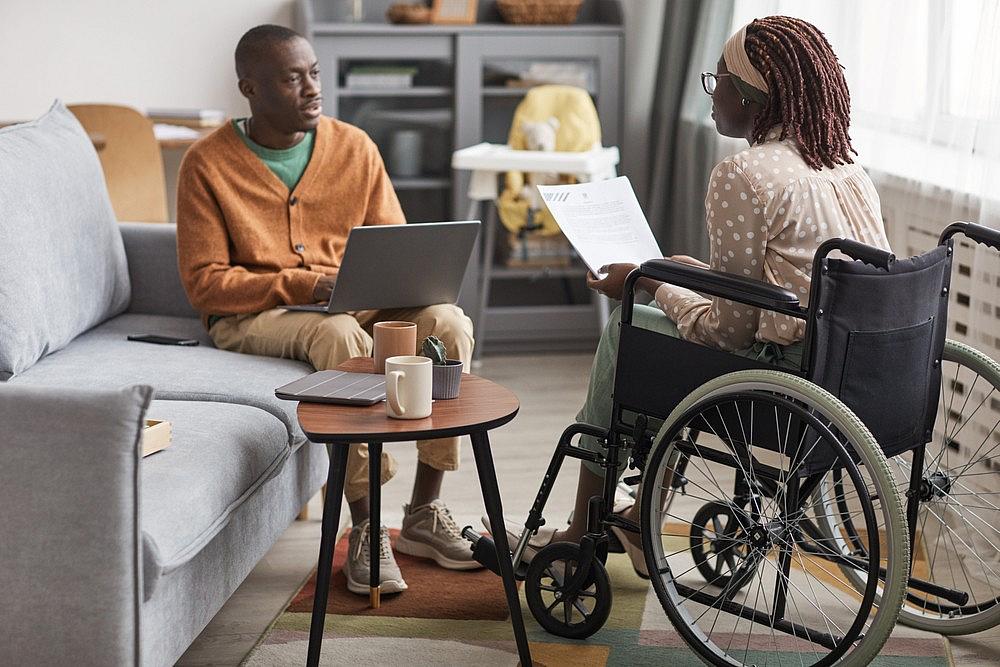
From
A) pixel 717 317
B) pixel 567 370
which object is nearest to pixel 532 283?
pixel 567 370

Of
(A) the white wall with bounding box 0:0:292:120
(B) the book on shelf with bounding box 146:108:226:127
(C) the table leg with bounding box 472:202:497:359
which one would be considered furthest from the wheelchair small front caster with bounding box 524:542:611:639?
(A) the white wall with bounding box 0:0:292:120

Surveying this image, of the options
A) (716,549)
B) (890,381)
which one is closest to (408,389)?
(890,381)

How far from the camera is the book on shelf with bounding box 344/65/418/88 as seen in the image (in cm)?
397

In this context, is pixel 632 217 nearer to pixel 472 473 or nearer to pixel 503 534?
pixel 503 534

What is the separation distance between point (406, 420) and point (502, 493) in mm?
1070

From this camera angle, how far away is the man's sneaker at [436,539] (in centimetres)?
225

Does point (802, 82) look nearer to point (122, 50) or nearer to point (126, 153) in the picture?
point (126, 153)

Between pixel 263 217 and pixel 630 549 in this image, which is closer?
pixel 630 549

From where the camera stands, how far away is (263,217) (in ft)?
7.93

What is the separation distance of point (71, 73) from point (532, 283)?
1.85 metres

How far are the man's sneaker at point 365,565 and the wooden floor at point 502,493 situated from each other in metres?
0.14

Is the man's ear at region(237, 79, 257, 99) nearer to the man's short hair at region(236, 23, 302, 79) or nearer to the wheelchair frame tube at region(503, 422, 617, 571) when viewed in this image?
the man's short hair at region(236, 23, 302, 79)

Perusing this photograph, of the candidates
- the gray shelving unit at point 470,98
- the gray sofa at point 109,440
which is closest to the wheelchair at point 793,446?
the gray sofa at point 109,440

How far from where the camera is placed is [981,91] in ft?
7.38
